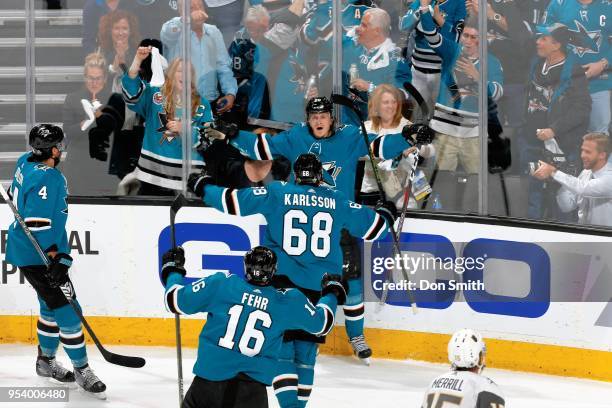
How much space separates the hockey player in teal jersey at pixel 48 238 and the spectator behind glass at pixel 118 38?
131 cm

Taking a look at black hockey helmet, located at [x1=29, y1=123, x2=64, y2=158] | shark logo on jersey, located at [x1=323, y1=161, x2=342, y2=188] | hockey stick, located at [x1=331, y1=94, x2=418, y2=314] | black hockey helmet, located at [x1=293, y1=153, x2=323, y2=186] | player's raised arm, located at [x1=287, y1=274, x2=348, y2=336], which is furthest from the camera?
hockey stick, located at [x1=331, y1=94, x2=418, y2=314]

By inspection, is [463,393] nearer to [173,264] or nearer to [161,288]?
[173,264]

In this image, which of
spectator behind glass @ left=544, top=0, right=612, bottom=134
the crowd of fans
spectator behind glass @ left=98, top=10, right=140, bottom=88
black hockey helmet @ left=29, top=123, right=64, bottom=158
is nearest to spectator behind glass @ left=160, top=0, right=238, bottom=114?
the crowd of fans

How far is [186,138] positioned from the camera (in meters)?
7.75

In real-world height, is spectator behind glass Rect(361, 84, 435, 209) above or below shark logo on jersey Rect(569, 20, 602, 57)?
below

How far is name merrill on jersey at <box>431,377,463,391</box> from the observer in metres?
4.25


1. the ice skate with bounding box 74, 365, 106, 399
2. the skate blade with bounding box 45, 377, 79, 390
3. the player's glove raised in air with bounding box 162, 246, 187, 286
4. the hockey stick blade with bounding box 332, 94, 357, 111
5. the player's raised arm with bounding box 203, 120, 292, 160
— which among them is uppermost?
the hockey stick blade with bounding box 332, 94, 357, 111

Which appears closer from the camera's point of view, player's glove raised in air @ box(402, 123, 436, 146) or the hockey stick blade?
player's glove raised in air @ box(402, 123, 436, 146)

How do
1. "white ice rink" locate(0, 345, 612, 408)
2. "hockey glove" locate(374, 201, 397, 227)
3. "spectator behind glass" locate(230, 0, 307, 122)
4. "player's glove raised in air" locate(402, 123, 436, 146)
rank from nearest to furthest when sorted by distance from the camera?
"hockey glove" locate(374, 201, 397, 227)
"white ice rink" locate(0, 345, 612, 408)
"player's glove raised in air" locate(402, 123, 436, 146)
"spectator behind glass" locate(230, 0, 307, 122)

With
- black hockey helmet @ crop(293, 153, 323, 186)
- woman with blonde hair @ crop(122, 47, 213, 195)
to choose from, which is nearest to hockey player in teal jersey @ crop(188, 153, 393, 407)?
black hockey helmet @ crop(293, 153, 323, 186)

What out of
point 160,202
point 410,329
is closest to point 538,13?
point 410,329

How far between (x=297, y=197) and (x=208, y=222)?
6.04 feet

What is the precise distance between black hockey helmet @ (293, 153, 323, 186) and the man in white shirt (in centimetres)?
175

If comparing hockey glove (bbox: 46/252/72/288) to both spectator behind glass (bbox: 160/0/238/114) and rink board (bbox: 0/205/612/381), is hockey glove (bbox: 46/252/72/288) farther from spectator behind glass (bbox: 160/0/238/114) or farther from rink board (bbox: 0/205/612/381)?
spectator behind glass (bbox: 160/0/238/114)
